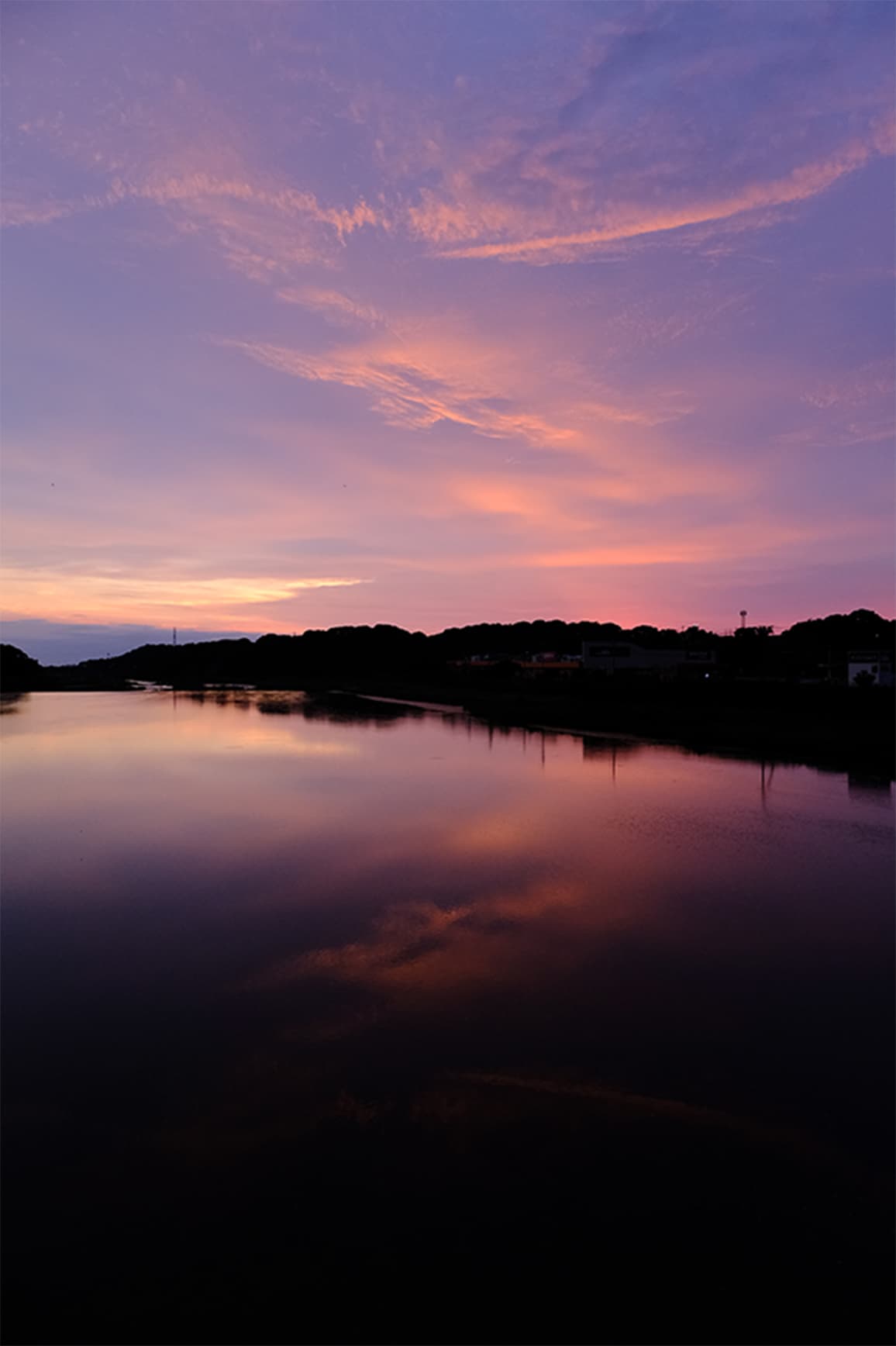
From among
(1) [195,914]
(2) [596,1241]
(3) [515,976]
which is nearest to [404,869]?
(1) [195,914]

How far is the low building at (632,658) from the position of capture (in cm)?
9225

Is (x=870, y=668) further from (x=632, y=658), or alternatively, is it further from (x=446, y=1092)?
(x=446, y=1092)

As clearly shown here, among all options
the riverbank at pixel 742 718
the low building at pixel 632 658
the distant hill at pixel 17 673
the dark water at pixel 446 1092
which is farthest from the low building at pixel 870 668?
the distant hill at pixel 17 673

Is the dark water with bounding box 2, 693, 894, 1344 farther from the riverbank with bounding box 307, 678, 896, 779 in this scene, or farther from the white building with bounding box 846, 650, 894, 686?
the white building with bounding box 846, 650, 894, 686

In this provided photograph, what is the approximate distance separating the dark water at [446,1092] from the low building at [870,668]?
45.6 meters

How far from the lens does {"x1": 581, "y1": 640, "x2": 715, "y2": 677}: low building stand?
303 ft

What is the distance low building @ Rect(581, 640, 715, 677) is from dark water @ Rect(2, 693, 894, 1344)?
3090 inches

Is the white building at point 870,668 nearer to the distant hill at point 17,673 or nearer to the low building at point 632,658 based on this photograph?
the low building at point 632,658

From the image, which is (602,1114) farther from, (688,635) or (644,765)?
(688,635)

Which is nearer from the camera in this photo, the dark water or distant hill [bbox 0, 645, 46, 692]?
the dark water

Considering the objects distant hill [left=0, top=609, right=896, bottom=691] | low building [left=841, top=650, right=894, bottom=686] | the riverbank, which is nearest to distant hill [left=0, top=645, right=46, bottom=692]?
distant hill [left=0, top=609, right=896, bottom=691]

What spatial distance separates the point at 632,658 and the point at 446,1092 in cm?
9250

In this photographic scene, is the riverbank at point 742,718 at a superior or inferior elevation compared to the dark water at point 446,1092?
superior

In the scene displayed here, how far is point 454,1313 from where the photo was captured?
455cm
